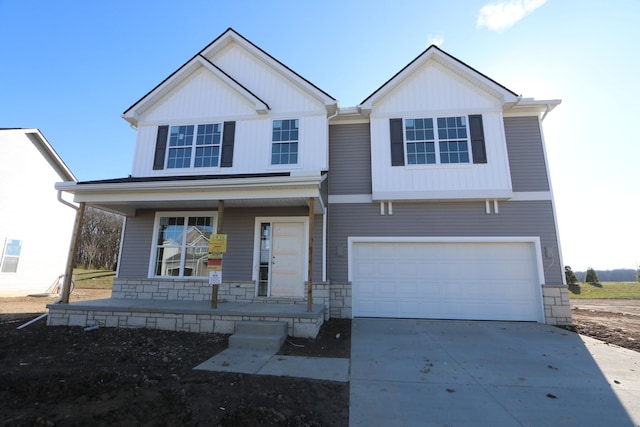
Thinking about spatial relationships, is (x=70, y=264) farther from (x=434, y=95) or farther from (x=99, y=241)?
(x=99, y=241)

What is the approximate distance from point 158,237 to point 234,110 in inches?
175

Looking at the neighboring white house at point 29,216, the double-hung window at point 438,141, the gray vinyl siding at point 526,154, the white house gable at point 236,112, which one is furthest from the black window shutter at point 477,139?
the neighboring white house at point 29,216

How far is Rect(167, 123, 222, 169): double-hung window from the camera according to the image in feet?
29.2

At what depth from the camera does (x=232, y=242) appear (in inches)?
331

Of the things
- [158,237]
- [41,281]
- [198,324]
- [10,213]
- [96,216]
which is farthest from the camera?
[96,216]

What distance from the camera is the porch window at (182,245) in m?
8.55

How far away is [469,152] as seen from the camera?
8.35m

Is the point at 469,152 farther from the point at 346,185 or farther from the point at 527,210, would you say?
the point at 346,185

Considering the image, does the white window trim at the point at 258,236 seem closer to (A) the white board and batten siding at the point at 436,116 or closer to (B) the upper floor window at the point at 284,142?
(B) the upper floor window at the point at 284,142

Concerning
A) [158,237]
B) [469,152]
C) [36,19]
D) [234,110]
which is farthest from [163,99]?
[469,152]

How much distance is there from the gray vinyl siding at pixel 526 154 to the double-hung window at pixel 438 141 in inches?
54.2

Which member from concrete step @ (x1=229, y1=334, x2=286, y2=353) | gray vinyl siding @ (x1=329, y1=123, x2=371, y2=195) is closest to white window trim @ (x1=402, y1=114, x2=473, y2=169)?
gray vinyl siding @ (x1=329, y1=123, x2=371, y2=195)

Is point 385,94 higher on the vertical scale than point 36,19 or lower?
lower

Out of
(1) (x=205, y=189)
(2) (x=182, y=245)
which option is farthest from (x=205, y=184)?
(2) (x=182, y=245)
